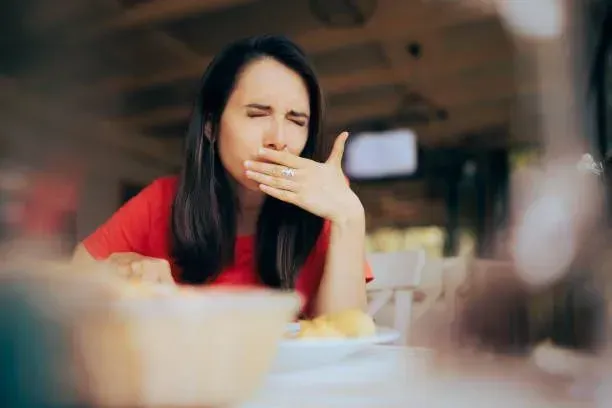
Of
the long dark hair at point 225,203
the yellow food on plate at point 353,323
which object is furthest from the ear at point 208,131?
the yellow food on plate at point 353,323

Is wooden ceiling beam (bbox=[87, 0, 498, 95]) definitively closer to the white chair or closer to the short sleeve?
the short sleeve

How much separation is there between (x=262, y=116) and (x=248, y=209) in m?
0.10

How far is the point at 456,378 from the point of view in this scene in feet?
1.47

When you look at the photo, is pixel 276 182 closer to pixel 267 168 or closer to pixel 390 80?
pixel 267 168

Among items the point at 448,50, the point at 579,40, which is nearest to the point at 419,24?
the point at 448,50

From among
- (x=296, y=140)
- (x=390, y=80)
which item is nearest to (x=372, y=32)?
(x=390, y=80)

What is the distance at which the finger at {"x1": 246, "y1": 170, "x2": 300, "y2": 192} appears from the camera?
0.60 m

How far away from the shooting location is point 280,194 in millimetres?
605

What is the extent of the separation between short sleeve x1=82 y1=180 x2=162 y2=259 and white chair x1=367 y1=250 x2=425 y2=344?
250 millimetres

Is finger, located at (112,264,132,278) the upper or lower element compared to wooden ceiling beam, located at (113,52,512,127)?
lower

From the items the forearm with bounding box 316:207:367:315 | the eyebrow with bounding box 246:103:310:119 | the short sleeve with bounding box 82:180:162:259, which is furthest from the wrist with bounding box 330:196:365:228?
the short sleeve with bounding box 82:180:162:259

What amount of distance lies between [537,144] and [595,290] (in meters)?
0.16

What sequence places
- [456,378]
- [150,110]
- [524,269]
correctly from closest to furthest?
[456,378] < [524,269] < [150,110]

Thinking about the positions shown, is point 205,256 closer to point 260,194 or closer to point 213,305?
point 260,194
